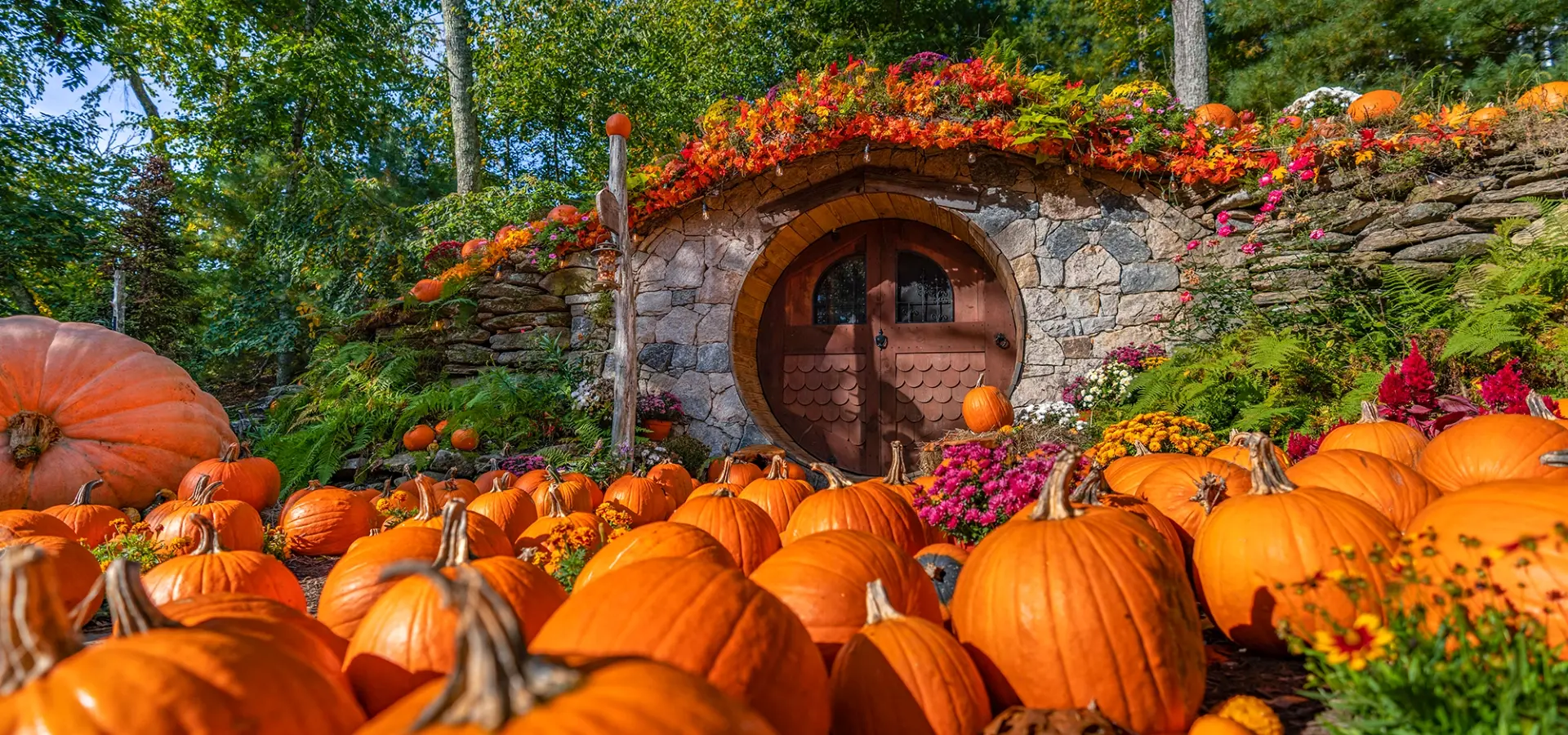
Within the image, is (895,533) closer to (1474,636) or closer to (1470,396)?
(1474,636)

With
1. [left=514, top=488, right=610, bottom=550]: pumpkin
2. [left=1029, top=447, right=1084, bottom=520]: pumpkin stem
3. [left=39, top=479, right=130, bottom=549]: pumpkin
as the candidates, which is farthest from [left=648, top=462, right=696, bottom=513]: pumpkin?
[left=1029, top=447, right=1084, bottom=520]: pumpkin stem

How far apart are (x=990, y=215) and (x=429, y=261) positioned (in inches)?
225

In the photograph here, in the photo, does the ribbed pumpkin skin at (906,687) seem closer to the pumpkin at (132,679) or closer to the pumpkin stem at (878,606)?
the pumpkin stem at (878,606)

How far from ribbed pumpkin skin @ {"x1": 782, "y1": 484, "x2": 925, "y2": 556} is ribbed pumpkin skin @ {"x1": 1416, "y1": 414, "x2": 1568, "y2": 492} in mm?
1544

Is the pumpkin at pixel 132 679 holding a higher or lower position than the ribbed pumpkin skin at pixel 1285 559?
higher

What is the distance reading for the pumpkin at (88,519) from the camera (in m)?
3.11

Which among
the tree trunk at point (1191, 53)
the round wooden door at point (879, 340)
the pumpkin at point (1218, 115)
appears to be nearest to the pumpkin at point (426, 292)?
the round wooden door at point (879, 340)

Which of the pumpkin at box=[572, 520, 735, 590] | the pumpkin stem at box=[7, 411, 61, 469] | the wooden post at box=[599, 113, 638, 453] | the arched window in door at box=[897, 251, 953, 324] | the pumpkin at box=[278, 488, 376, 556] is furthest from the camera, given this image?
the arched window in door at box=[897, 251, 953, 324]

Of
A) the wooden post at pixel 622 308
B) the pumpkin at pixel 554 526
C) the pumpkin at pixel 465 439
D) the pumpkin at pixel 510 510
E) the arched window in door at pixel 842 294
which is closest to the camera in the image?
the pumpkin at pixel 554 526

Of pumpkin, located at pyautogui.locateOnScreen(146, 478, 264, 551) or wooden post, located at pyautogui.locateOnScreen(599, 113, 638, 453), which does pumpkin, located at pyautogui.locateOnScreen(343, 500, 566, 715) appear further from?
wooden post, located at pyautogui.locateOnScreen(599, 113, 638, 453)

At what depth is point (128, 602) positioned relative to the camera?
3.05 feet

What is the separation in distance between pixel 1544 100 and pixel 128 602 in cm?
750

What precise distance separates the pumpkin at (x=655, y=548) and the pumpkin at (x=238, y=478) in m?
3.31

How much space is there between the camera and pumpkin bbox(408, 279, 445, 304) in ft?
22.2
